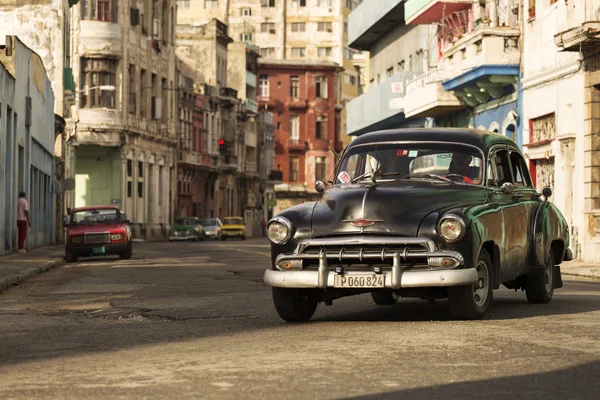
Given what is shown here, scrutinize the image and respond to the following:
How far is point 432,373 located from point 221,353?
190 cm

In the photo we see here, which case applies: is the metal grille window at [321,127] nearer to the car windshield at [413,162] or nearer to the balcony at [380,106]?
the balcony at [380,106]

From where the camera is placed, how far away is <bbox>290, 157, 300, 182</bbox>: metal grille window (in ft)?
421

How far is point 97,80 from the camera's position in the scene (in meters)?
72.2

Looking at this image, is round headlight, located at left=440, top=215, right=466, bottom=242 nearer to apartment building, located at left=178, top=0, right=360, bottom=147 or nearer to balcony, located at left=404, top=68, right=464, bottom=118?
balcony, located at left=404, top=68, right=464, bottom=118

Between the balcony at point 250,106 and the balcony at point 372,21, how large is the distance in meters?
53.5

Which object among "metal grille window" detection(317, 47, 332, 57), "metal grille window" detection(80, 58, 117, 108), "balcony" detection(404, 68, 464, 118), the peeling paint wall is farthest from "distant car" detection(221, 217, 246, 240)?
"metal grille window" detection(317, 47, 332, 57)

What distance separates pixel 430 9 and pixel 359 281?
30.4 m

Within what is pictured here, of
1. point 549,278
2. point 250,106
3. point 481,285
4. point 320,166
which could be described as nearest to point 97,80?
point 250,106


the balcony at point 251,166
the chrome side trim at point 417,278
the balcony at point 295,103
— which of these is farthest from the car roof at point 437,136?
the balcony at point 295,103

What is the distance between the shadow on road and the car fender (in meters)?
6.13

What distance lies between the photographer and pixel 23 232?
3869cm

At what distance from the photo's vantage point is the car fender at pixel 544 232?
47.7 ft

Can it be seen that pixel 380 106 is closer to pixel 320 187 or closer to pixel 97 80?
pixel 97 80

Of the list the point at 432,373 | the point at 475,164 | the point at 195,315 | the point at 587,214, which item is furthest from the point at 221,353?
the point at 587,214
